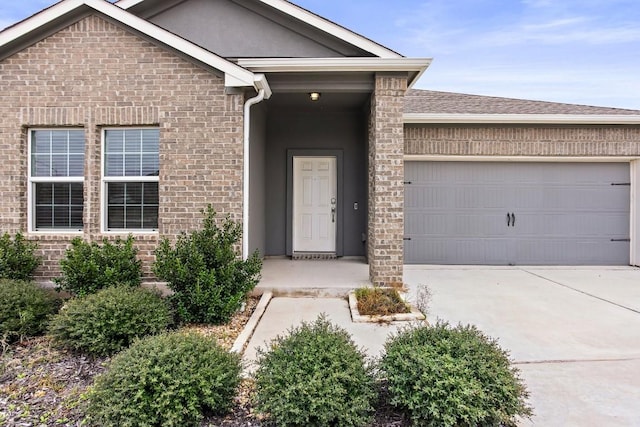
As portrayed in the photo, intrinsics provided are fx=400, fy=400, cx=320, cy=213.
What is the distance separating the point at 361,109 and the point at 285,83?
255 centimetres

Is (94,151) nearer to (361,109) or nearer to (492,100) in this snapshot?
(361,109)

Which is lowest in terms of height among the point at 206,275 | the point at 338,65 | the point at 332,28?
the point at 206,275

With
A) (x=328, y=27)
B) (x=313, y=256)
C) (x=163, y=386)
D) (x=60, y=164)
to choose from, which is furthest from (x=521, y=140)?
(x=60, y=164)

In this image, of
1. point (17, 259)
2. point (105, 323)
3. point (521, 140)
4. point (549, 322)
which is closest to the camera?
point (105, 323)

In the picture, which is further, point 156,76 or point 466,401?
point 156,76

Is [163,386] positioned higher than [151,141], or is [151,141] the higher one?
[151,141]

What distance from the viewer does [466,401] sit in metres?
2.59

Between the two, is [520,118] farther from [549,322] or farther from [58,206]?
[58,206]

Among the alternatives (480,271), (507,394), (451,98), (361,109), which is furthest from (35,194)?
(451,98)

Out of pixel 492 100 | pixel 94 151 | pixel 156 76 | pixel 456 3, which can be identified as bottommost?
pixel 94 151

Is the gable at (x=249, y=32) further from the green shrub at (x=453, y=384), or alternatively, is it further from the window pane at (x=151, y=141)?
the green shrub at (x=453, y=384)

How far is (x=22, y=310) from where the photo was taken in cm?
451

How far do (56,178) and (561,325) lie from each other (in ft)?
24.1

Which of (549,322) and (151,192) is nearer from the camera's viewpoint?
(549,322)
